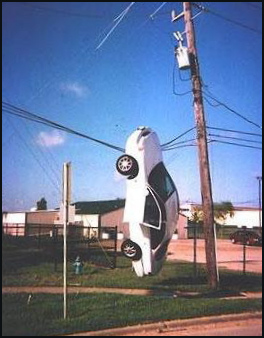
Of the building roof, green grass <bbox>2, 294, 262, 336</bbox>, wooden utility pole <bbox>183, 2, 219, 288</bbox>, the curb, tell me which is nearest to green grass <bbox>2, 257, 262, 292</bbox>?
wooden utility pole <bbox>183, 2, 219, 288</bbox>

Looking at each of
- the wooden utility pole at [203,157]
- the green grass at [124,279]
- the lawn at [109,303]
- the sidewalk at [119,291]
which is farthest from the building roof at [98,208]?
the wooden utility pole at [203,157]

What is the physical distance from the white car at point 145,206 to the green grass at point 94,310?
1093mm

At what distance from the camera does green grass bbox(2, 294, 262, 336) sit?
8391 millimetres

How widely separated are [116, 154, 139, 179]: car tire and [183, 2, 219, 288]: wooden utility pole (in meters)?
2.22

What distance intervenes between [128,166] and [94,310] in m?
3.73

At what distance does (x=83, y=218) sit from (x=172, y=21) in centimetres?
3652

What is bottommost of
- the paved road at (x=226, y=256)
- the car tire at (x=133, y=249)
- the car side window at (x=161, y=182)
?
the paved road at (x=226, y=256)

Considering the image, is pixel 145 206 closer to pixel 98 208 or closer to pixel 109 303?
pixel 109 303

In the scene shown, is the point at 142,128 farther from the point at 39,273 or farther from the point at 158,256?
the point at 39,273

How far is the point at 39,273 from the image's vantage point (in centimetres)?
1650

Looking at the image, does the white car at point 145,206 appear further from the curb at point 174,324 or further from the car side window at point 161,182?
the curb at point 174,324

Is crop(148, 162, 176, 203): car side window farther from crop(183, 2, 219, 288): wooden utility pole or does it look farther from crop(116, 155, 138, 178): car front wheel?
crop(183, 2, 219, 288): wooden utility pole

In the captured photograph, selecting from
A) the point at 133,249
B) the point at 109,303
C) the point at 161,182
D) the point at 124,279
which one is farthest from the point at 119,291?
the point at 161,182

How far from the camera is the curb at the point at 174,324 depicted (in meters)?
8.27
